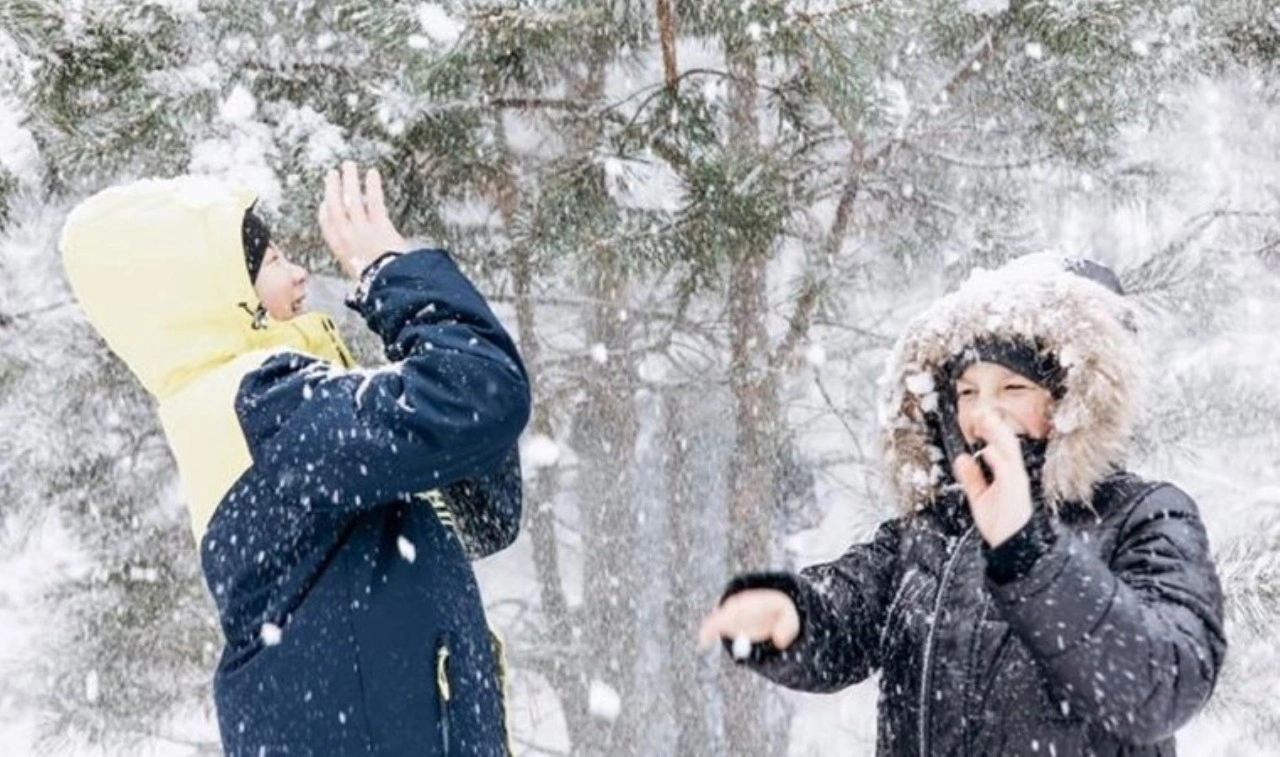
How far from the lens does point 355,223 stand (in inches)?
90.2

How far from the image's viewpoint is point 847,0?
3.60 m

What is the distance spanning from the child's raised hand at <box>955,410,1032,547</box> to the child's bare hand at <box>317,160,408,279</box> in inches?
37.1

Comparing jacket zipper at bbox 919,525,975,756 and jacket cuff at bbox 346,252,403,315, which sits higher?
jacket cuff at bbox 346,252,403,315

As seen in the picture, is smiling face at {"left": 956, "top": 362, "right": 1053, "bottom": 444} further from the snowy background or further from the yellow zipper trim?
the snowy background

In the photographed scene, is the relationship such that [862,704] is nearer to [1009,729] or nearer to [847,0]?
[847,0]

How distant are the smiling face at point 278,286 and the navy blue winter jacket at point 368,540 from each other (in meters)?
0.17

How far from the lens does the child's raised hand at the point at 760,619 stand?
242 cm

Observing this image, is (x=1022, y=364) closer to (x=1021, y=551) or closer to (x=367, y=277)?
(x=1021, y=551)

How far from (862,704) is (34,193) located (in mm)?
8774

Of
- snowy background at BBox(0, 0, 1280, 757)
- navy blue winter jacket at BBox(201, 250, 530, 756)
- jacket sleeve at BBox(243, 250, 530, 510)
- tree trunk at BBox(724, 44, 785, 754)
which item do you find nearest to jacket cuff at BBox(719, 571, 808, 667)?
navy blue winter jacket at BBox(201, 250, 530, 756)

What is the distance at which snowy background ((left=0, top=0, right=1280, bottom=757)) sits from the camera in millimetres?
3945

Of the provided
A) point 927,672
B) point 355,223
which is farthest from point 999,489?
point 355,223

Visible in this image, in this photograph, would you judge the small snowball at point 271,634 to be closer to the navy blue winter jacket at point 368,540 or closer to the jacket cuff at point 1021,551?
the navy blue winter jacket at point 368,540

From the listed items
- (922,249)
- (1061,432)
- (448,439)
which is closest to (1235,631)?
(922,249)
